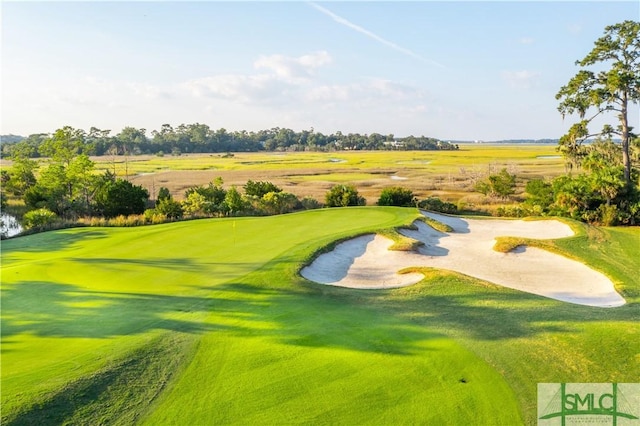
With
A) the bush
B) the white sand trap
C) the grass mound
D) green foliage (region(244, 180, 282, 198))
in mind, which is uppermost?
green foliage (region(244, 180, 282, 198))

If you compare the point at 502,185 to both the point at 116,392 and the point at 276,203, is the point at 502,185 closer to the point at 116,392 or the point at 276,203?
the point at 276,203

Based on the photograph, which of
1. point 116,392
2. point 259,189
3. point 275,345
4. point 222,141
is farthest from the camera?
point 222,141

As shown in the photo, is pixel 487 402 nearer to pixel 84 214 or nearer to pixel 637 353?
pixel 637 353

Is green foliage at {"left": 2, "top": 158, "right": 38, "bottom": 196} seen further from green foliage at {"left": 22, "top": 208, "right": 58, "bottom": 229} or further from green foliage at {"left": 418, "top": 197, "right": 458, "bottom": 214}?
A: green foliage at {"left": 418, "top": 197, "right": 458, "bottom": 214}

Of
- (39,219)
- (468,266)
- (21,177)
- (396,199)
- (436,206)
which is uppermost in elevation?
(21,177)

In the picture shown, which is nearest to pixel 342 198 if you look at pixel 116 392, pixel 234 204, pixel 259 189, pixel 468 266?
pixel 259 189

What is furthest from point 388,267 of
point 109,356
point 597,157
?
point 597,157

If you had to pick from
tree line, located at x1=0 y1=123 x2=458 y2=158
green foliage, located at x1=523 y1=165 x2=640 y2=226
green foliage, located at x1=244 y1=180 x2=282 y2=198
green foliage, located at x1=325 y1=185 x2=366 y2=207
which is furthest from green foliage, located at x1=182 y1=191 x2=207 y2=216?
tree line, located at x1=0 y1=123 x2=458 y2=158
